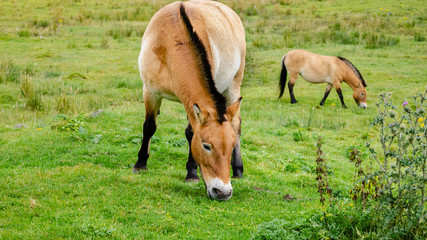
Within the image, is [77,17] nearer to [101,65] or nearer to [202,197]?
[101,65]

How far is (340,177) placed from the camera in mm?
6699

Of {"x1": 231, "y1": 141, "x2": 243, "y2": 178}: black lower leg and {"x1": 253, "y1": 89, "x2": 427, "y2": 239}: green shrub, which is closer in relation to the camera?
{"x1": 253, "y1": 89, "x2": 427, "y2": 239}: green shrub

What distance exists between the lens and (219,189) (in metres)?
4.30

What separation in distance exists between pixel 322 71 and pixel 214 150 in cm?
1018

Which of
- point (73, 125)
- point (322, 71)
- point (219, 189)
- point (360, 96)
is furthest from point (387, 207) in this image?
point (322, 71)

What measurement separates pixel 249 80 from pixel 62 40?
9256 millimetres

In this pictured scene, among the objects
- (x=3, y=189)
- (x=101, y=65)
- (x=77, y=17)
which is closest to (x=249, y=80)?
(x=101, y=65)

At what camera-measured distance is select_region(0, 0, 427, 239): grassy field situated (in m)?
4.20

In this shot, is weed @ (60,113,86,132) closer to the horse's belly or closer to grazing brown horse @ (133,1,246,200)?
grazing brown horse @ (133,1,246,200)

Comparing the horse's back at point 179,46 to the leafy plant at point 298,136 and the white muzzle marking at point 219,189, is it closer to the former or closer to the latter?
the white muzzle marking at point 219,189

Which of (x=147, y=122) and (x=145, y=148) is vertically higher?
(x=147, y=122)

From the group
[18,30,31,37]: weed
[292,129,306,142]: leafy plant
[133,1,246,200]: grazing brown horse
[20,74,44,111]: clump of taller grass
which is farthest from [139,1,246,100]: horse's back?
[18,30,31,37]: weed

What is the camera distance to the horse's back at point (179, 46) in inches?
195

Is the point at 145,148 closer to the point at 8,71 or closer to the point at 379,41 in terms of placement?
the point at 8,71
